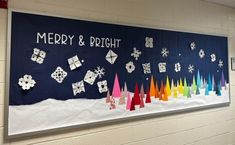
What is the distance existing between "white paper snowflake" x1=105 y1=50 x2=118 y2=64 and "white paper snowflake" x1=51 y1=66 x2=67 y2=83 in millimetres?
433

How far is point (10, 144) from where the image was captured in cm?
164

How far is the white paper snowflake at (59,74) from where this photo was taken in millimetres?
1812

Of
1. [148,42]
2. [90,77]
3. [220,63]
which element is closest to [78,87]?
[90,77]

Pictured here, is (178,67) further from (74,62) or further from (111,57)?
(74,62)

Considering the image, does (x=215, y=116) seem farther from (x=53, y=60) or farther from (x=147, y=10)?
(x=53, y=60)

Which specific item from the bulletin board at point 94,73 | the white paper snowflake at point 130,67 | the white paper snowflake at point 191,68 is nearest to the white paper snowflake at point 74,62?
the bulletin board at point 94,73

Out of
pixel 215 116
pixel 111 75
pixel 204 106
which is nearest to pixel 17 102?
pixel 111 75

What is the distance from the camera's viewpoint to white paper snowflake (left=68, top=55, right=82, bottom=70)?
189cm

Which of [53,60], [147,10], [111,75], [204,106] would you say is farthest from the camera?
[204,106]

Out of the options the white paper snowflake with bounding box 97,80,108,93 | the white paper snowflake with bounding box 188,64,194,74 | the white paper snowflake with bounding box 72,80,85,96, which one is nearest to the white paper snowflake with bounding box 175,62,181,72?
the white paper snowflake with bounding box 188,64,194,74

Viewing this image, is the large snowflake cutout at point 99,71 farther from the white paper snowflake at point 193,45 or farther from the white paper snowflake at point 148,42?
the white paper snowflake at point 193,45

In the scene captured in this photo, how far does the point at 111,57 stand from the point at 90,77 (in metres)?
0.29

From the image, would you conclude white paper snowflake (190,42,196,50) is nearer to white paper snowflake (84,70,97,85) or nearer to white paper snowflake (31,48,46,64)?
white paper snowflake (84,70,97,85)

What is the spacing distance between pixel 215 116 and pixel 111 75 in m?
1.70
